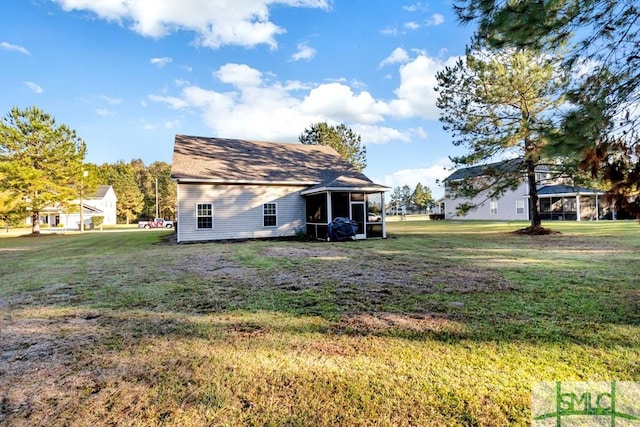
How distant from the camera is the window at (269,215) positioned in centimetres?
1566

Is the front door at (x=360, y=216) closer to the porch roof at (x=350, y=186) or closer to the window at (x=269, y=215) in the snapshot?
the porch roof at (x=350, y=186)

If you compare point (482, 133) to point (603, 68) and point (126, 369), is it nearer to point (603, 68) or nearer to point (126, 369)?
point (603, 68)

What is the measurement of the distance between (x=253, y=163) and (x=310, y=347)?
14.5m

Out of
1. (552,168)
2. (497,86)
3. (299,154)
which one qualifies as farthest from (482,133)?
(299,154)

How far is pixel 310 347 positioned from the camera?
305 cm

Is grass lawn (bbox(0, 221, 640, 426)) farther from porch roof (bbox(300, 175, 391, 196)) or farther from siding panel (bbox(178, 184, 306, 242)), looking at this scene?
siding panel (bbox(178, 184, 306, 242))

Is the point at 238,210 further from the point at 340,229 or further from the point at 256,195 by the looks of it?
the point at 340,229

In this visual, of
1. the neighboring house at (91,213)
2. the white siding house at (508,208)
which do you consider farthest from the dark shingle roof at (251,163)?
the neighboring house at (91,213)

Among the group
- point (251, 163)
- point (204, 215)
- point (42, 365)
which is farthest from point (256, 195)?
point (42, 365)

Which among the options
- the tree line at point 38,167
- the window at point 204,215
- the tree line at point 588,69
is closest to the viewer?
the tree line at point 588,69

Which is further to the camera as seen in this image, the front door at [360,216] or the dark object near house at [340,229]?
the front door at [360,216]

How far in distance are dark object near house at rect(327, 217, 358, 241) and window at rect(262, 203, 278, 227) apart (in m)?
3.28

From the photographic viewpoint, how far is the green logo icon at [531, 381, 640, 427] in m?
2.00

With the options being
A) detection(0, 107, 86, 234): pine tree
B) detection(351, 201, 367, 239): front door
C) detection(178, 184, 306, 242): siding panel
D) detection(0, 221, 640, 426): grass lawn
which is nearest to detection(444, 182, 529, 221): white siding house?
detection(351, 201, 367, 239): front door
